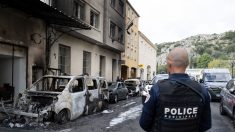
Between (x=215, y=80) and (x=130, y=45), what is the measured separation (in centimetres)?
2061

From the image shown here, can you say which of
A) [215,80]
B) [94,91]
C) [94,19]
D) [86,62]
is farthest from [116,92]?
[94,91]

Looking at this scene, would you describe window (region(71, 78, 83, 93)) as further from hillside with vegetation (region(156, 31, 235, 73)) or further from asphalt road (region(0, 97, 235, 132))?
hillside with vegetation (region(156, 31, 235, 73))

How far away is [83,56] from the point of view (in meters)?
24.9

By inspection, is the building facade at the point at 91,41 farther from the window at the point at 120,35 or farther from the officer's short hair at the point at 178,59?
the officer's short hair at the point at 178,59


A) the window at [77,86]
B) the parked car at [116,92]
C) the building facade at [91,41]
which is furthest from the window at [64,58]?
the window at [77,86]

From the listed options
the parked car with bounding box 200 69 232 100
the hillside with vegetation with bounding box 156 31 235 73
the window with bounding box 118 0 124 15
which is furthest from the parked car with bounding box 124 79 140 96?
the hillside with vegetation with bounding box 156 31 235 73

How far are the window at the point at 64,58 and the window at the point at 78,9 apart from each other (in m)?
2.27

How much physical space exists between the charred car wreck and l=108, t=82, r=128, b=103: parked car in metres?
5.93

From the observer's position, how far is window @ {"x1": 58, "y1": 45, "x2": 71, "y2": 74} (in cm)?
2097

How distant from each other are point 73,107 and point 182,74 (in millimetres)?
9423

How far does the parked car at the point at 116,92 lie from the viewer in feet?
69.6

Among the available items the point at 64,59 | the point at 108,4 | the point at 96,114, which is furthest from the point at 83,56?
the point at 96,114

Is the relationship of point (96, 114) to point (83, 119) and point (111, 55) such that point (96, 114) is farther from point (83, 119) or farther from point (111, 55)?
point (111, 55)

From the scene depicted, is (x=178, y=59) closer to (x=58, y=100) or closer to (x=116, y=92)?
(x=58, y=100)
